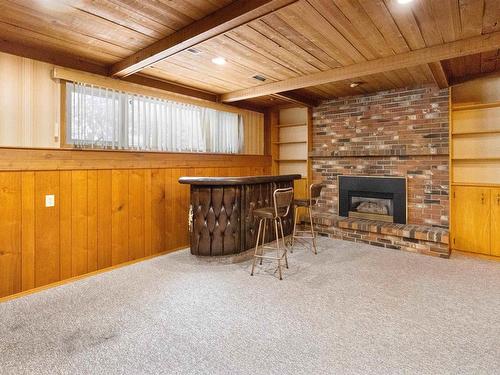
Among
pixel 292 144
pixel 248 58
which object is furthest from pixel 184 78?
pixel 292 144

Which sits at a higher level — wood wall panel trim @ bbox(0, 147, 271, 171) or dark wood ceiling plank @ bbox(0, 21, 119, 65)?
dark wood ceiling plank @ bbox(0, 21, 119, 65)

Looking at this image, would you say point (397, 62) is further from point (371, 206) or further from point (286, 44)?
point (371, 206)

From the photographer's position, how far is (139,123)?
378 cm

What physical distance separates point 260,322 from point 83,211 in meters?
2.22

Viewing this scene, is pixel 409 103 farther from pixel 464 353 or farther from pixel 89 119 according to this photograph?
pixel 89 119

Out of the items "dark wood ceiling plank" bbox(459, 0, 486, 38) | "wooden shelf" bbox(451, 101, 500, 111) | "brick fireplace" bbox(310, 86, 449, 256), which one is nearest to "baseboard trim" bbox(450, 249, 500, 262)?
"brick fireplace" bbox(310, 86, 449, 256)

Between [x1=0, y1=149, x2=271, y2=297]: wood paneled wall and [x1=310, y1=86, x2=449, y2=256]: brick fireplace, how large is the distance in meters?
2.36

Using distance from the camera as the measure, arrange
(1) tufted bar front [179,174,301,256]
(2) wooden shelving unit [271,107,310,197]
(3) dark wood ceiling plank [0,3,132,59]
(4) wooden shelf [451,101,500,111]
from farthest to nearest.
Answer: (2) wooden shelving unit [271,107,310,197] < (4) wooden shelf [451,101,500,111] < (1) tufted bar front [179,174,301,256] < (3) dark wood ceiling plank [0,3,132,59]

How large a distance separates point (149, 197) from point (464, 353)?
340 cm

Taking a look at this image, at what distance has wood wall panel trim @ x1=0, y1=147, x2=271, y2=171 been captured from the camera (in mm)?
2801

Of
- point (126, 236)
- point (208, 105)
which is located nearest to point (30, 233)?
point (126, 236)

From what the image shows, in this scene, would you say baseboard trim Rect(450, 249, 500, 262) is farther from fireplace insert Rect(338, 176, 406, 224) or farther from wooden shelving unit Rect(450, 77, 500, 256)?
fireplace insert Rect(338, 176, 406, 224)

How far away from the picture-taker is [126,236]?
3678mm

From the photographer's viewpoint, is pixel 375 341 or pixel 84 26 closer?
→ pixel 375 341
